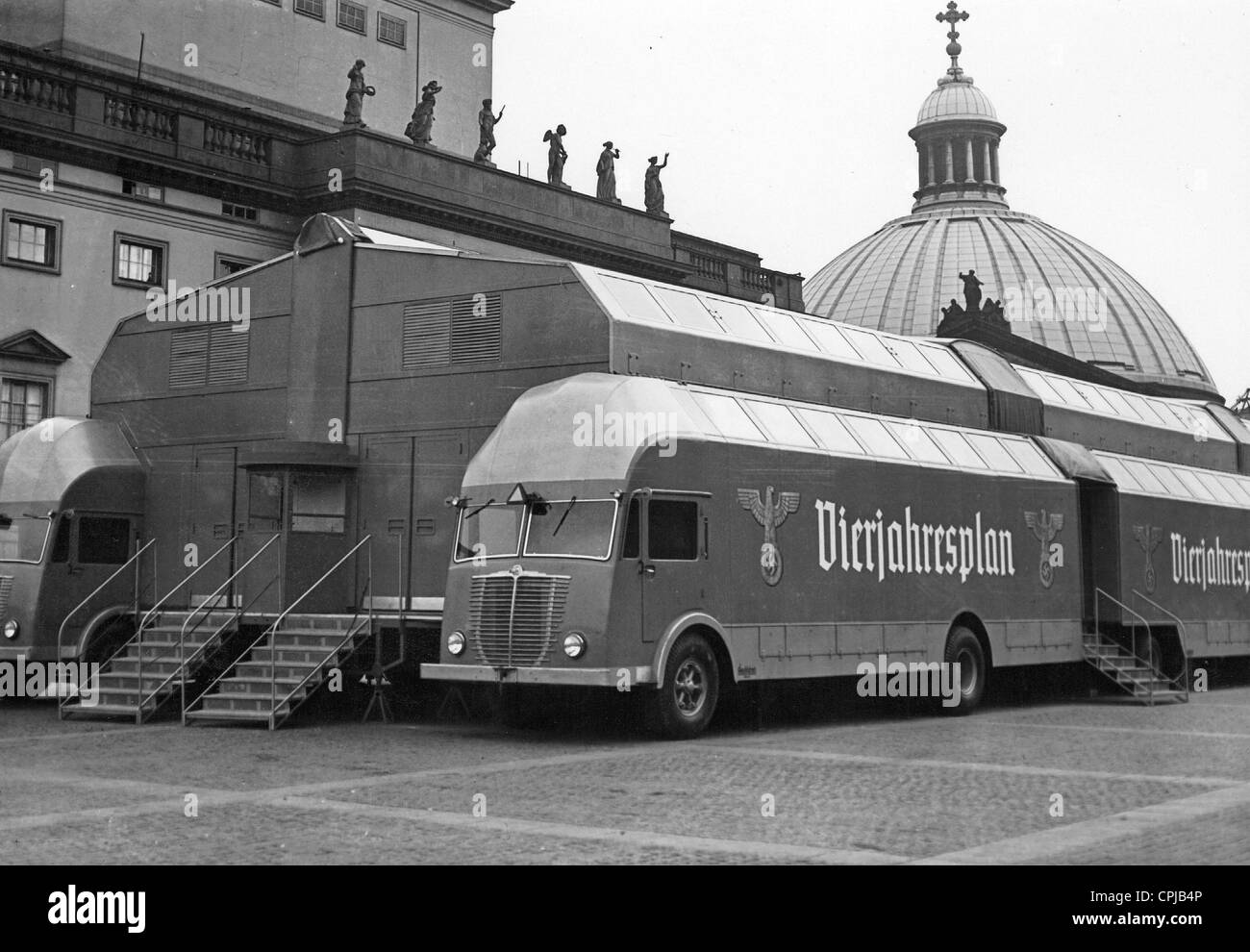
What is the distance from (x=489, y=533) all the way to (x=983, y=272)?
7344 cm

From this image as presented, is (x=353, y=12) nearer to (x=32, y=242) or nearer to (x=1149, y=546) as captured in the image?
(x=32, y=242)

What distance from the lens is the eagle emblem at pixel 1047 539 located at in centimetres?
2502

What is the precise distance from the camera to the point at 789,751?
17.0 m

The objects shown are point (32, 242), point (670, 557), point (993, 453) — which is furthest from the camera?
point (32, 242)

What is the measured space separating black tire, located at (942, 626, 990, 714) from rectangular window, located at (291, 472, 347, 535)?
8.57 metres

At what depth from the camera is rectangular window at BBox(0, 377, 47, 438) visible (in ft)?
111

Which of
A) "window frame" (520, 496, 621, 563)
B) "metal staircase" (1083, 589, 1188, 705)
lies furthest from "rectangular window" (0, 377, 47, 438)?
"metal staircase" (1083, 589, 1188, 705)

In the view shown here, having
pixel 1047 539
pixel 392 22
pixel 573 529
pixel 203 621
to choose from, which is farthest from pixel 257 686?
pixel 392 22

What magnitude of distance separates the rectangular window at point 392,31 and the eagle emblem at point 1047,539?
2943 cm

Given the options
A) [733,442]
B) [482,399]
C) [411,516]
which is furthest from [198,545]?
[733,442]

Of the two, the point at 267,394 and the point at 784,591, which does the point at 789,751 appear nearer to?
the point at 784,591

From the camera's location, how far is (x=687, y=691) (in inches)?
727

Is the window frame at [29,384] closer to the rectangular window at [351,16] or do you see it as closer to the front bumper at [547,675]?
the rectangular window at [351,16]

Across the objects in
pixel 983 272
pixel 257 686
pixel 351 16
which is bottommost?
pixel 257 686
